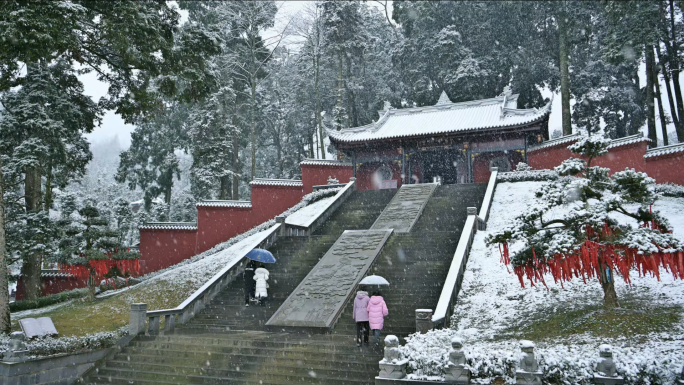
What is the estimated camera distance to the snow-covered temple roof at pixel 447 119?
22.9m

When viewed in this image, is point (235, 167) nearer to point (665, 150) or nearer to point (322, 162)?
point (322, 162)

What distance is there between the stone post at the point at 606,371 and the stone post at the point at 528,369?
2.21 feet

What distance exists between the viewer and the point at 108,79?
13789 mm

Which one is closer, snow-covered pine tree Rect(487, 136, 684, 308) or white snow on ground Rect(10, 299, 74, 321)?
snow-covered pine tree Rect(487, 136, 684, 308)

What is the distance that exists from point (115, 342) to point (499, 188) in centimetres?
1428

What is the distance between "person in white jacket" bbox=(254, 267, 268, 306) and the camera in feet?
39.1

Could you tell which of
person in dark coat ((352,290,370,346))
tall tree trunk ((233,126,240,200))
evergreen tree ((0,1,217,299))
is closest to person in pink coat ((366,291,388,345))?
person in dark coat ((352,290,370,346))

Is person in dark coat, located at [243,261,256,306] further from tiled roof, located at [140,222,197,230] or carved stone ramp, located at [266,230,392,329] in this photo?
tiled roof, located at [140,222,197,230]

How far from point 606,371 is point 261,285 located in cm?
767

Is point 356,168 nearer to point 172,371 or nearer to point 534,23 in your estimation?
point 534,23

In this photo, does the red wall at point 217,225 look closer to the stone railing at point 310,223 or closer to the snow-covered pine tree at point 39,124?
the stone railing at point 310,223

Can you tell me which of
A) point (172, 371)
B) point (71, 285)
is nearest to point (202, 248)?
point (71, 285)

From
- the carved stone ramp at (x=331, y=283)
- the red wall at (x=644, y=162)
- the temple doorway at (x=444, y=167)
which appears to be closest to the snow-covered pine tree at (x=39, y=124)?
the carved stone ramp at (x=331, y=283)

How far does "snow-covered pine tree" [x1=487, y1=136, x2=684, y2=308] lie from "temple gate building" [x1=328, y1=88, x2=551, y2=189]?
43.1 feet
